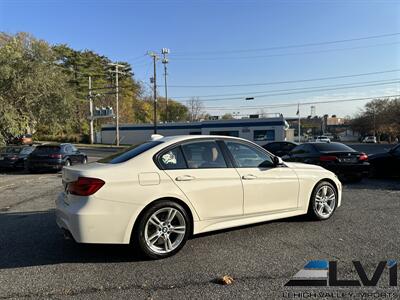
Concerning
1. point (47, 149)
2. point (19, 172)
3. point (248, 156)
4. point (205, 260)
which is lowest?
point (19, 172)

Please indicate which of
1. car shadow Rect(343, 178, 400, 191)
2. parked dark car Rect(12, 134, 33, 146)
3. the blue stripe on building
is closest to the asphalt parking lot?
car shadow Rect(343, 178, 400, 191)

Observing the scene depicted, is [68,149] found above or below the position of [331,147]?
below

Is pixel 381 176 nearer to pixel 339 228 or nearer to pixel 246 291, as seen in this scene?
pixel 339 228

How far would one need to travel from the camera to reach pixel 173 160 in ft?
16.2

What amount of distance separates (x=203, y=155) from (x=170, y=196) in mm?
838

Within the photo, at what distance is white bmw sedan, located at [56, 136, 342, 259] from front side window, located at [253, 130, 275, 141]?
146 feet

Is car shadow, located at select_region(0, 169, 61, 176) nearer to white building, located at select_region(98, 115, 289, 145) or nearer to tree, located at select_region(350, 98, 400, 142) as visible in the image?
white building, located at select_region(98, 115, 289, 145)

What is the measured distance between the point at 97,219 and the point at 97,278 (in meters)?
0.66

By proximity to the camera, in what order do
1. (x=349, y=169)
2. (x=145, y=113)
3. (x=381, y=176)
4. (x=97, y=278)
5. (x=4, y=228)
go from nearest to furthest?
(x=97, y=278) → (x=4, y=228) → (x=349, y=169) → (x=381, y=176) → (x=145, y=113)

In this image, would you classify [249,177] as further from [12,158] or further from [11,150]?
[11,150]

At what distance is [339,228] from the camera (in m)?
5.86

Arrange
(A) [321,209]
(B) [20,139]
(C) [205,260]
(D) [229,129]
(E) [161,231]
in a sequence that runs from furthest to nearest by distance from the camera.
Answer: (D) [229,129] < (B) [20,139] < (A) [321,209] < (E) [161,231] < (C) [205,260]

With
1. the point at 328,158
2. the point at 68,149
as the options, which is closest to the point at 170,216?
the point at 328,158

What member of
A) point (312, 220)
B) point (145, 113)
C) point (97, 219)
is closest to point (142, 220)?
point (97, 219)
